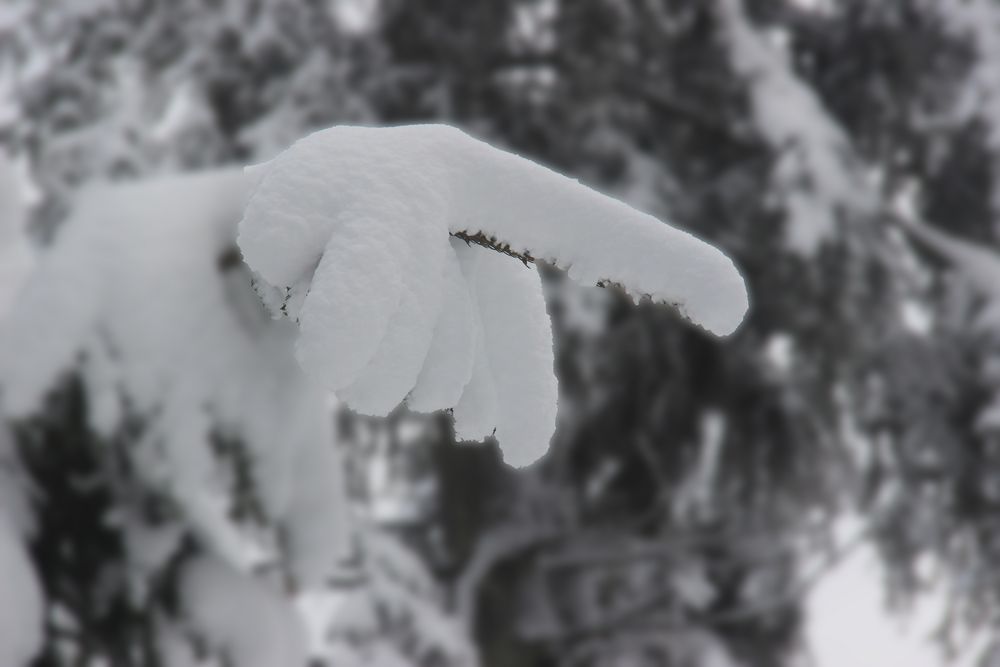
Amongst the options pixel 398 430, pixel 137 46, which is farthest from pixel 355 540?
pixel 137 46

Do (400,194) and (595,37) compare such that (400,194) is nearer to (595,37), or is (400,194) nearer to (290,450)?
(290,450)

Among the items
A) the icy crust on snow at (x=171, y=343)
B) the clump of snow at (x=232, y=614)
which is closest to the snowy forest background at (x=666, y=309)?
the clump of snow at (x=232, y=614)

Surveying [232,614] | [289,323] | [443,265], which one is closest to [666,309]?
[289,323]

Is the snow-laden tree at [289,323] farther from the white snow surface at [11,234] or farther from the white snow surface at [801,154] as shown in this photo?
the white snow surface at [801,154]

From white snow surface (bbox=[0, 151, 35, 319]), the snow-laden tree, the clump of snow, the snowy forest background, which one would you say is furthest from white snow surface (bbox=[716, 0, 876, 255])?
white snow surface (bbox=[0, 151, 35, 319])

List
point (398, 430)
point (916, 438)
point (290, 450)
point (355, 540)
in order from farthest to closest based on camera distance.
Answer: point (398, 430), point (916, 438), point (355, 540), point (290, 450)

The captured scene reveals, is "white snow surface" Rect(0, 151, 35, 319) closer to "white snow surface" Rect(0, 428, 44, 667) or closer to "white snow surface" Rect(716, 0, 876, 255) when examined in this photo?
"white snow surface" Rect(0, 428, 44, 667)
